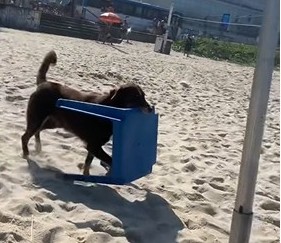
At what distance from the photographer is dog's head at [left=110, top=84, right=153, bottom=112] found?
4500mm

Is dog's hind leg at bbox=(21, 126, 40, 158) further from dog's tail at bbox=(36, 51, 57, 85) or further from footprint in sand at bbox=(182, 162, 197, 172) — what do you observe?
footprint in sand at bbox=(182, 162, 197, 172)

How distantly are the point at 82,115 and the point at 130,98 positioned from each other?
17.2 inches

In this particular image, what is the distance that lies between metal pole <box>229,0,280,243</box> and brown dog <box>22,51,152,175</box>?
1.86 metres

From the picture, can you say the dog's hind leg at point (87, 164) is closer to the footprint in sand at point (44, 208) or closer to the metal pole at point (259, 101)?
the footprint in sand at point (44, 208)

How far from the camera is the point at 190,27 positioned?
53625 millimetres

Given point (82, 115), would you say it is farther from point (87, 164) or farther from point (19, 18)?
point (19, 18)

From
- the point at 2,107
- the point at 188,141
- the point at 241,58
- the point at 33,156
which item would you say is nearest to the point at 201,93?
the point at 188,141

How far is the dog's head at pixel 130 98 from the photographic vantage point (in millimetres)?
4500

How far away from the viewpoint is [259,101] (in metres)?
2.57

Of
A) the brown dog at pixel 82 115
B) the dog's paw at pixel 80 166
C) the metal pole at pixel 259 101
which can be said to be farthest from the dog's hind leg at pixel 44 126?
the metal pole at pixel 259 101

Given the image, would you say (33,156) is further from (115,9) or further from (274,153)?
(115,9)

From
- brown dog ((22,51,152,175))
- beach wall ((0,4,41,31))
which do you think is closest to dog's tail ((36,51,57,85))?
brown dog ((22,51,152,175))

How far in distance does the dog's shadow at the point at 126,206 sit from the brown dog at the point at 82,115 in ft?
1.08

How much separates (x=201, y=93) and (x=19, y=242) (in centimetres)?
936
